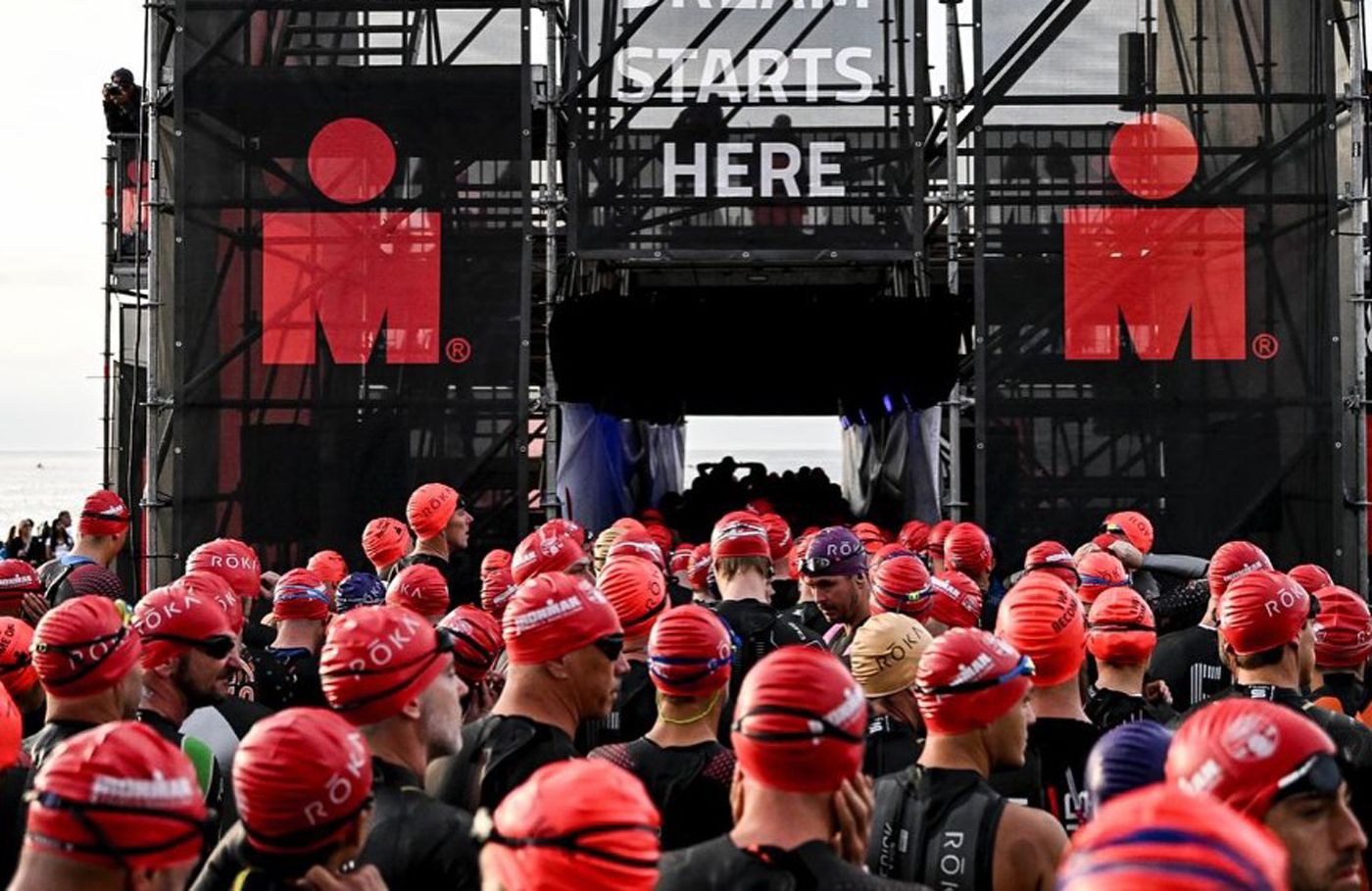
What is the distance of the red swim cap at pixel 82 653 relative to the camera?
5500 mm

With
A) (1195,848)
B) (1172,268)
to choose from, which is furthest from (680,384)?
(1195,848)

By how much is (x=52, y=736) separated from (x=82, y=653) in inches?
11.9

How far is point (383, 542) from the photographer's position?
11438 millimetres

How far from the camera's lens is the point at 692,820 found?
5.20 metres

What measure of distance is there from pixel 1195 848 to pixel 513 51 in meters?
11.1

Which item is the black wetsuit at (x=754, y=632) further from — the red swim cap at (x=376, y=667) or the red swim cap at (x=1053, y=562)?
the red swim cap at (x=376, y=667)

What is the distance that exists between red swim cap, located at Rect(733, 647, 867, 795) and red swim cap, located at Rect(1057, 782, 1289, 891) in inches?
59.4

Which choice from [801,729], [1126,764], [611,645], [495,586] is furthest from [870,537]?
[801,729]

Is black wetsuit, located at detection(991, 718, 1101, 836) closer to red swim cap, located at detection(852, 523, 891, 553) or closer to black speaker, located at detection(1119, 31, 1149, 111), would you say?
red swim cap, located at detection(852, 523, 891, 553)

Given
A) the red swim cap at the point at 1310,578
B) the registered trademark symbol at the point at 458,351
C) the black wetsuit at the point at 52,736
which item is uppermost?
the registered trademark symbol at the point at 458,351

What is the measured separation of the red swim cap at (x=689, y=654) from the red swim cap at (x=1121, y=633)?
6.02 ft

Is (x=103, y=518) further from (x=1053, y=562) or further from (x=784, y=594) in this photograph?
(x=1053, y=562)

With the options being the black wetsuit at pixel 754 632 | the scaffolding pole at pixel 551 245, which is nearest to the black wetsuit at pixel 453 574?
the scaffolding pole at pixel 551 245

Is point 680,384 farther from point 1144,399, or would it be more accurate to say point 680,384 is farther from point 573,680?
point 573,680
